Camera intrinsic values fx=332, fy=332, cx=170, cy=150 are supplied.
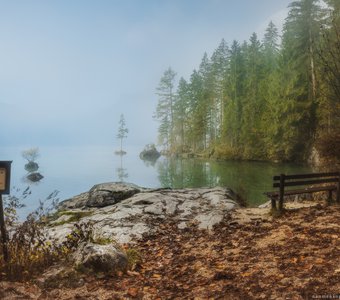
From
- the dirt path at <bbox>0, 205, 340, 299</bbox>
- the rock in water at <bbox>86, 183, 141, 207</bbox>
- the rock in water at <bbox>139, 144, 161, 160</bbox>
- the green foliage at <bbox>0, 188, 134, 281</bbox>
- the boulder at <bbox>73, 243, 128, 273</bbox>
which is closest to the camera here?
the dirt path at <bbox>0, 205, 340, 299</bbox>

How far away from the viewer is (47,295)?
17.6 ft

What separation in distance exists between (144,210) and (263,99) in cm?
4017

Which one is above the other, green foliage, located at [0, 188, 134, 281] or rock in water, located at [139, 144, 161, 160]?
rock in water, located at [139, 144, 161, 160]

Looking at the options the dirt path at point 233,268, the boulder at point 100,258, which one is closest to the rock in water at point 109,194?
the dirt path at point 233,268

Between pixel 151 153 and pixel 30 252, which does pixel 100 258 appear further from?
pixel 151 153

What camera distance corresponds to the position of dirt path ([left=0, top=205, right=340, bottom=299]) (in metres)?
4.89

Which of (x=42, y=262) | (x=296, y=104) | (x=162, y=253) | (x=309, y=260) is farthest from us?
(x=296, y=104)

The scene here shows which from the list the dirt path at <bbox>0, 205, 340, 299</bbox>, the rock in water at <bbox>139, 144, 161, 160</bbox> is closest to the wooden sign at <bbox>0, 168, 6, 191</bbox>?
the dirt path at <bbox>0, 205, 340, 299</bbox>

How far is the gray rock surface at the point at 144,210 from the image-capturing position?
9.91 metres

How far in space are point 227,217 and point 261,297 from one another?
19.9ft

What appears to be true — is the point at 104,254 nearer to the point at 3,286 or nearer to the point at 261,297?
the point at 3,286

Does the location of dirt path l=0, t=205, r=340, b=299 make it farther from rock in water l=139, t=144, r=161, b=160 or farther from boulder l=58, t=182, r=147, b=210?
rock in water l=139, t=144, r=161, b=160

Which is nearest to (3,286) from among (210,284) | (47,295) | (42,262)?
(47,295)

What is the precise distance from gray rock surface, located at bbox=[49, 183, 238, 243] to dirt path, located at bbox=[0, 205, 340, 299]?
1.06 metres
